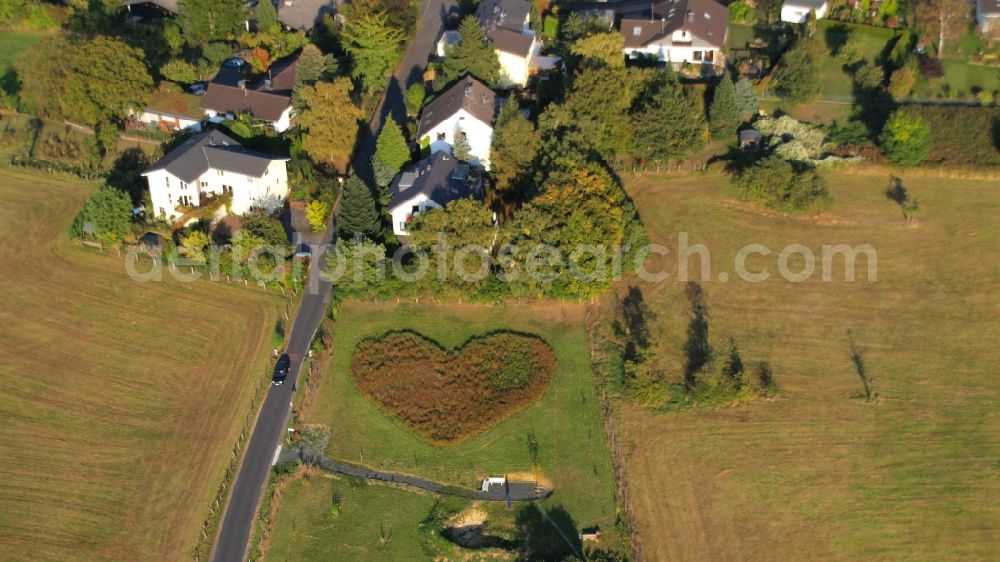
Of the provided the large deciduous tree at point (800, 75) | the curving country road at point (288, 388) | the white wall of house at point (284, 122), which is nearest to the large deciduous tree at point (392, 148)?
the curving country road at point (288, 388)

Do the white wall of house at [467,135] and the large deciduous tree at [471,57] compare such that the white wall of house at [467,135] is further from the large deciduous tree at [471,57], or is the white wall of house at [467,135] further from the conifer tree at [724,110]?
the conifer tree at [724,110]

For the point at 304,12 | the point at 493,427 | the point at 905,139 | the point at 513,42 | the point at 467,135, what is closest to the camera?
the point at 493,427

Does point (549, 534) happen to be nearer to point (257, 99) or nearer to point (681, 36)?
point (257, 99)

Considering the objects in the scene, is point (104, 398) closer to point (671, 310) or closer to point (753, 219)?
point (671, 310)

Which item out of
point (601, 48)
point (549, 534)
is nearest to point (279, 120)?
point (601, 48)

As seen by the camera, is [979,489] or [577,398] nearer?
[979,489]

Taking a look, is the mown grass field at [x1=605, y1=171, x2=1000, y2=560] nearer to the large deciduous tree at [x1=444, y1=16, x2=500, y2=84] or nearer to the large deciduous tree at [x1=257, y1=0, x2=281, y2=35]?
the large deciduous tree at [x1=444, y1=16, x2=500, y2=84]

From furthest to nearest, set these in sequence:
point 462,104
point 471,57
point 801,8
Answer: point 801,8 → point 471,57 → point 462,104

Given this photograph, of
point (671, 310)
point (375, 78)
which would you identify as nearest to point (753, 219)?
point (671, 310)
